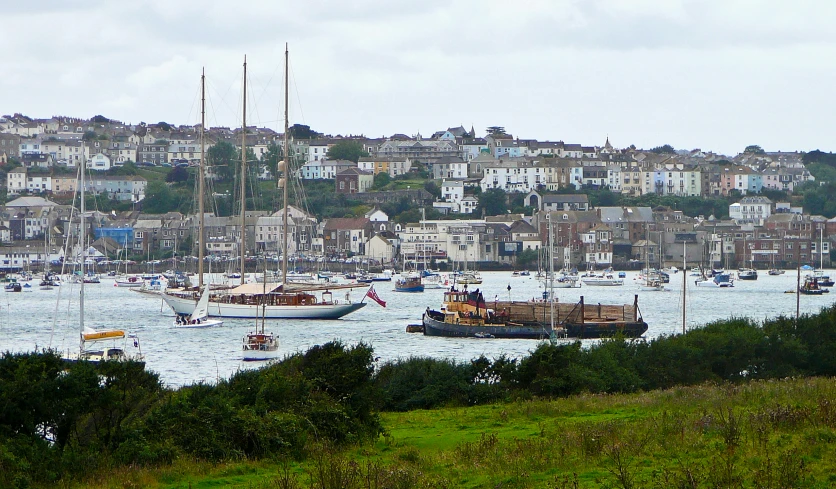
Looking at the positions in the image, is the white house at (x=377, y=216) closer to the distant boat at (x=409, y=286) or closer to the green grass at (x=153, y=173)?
the green grass at (x=153, y=173)

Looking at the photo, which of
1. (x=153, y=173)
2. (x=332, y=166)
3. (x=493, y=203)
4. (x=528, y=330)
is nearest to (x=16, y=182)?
(x=153, y=173)

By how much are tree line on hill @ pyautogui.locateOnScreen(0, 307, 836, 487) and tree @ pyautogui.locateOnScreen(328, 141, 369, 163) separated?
138 m

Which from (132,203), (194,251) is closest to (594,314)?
(194,251)

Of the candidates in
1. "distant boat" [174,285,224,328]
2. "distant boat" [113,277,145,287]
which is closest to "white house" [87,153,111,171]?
"distant boat" [113,277,145,287]

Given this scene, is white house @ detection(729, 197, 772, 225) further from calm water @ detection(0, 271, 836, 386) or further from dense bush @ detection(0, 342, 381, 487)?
dense bush @ detection(0, 342, 381, 487)

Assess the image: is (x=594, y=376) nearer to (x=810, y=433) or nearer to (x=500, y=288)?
(x=810, y=433)

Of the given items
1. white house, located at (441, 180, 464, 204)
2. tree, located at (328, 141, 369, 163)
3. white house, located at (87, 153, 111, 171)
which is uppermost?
tree, located at (328, 141, 369, 163)

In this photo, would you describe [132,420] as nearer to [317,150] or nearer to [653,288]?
[653,288]

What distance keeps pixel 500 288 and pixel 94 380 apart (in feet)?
258

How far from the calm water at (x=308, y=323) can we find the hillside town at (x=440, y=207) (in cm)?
2037

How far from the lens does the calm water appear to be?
125ft

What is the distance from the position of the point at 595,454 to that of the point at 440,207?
128 meters

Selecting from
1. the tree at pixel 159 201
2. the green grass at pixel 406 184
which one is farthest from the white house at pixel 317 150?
the tree at pixel 159 201

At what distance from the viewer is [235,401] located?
49.0ft
